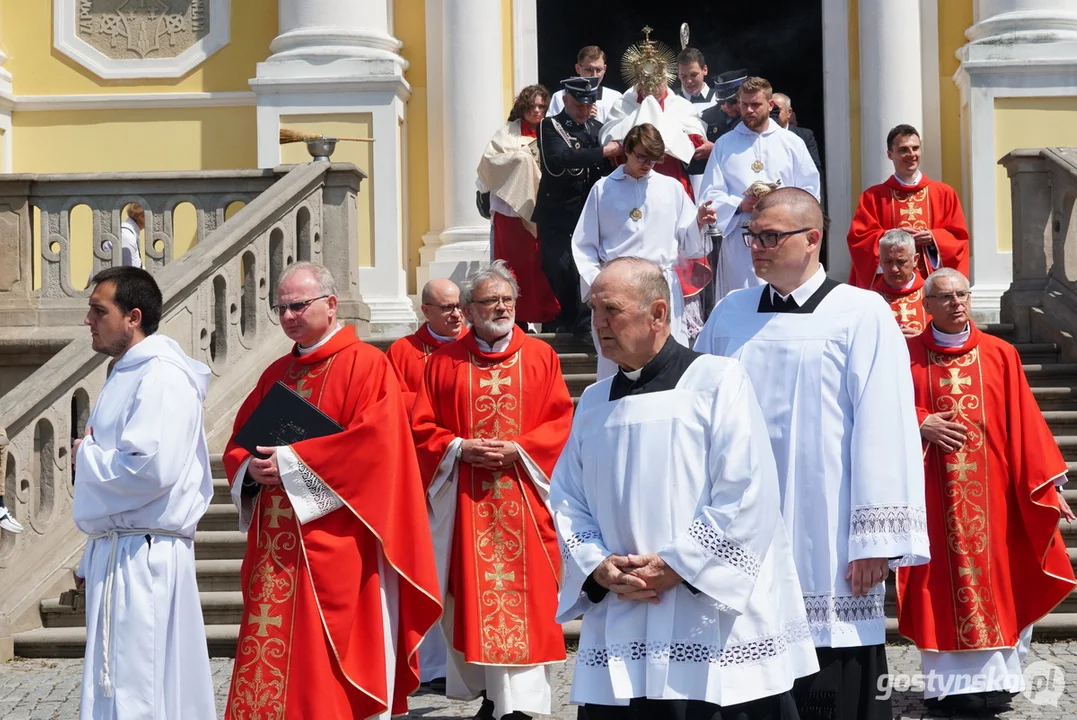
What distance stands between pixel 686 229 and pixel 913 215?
5.28 feet

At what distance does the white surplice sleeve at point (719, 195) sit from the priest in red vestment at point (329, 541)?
4143mm

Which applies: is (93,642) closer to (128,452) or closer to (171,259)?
(128,452)

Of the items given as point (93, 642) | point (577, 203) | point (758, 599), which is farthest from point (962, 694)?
point (577, 203)

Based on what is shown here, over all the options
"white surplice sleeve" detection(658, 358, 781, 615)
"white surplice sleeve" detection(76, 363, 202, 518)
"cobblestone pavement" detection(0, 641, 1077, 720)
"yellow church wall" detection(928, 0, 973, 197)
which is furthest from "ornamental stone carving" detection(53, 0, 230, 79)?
"white surplice sleeve" detection(658, 358, 781, 615)

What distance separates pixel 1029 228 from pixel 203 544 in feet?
19.3

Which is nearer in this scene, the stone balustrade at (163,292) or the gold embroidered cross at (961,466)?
the gold embroidered cross at (961,466)

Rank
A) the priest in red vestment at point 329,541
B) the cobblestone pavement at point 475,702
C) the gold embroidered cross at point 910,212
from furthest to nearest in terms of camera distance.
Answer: the gold embroidered cross at point 910,212 < the cobblestone pavement at point 475,702 < the priest in red vestment at point 329,541

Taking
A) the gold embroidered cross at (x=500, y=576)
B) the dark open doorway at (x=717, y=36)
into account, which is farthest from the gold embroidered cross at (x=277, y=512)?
the dark open doorway at (x=717, y=36)

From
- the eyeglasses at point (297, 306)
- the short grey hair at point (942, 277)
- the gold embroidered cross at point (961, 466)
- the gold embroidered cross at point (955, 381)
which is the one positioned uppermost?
the short grey hair at point (942, 277)

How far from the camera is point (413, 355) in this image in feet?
26.0

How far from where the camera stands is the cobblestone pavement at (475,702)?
274 inches

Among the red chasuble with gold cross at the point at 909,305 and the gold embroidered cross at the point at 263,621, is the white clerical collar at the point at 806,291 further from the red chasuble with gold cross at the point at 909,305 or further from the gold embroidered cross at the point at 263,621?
the red chasuble with gold cross at the point at 909,305

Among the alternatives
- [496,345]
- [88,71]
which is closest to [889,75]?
[88,71]

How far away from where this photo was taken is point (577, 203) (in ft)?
35.7
